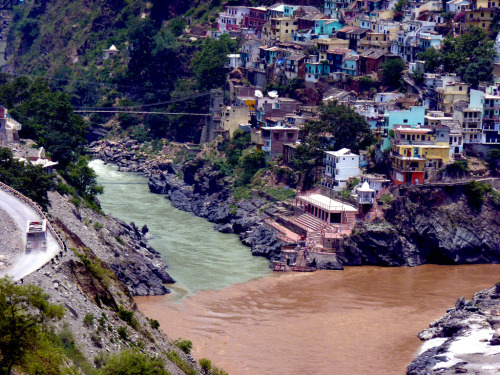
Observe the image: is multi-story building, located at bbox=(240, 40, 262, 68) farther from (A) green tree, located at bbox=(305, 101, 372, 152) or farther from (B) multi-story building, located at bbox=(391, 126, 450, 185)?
(B) multi-story building, located at bbox=(391, 126, 450, 185)

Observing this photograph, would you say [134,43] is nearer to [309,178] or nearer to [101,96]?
[101,96]

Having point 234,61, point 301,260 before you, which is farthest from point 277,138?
point 234,61

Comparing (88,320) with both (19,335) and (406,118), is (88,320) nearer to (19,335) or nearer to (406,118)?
(19,335)

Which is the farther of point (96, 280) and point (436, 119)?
point (436, 119)

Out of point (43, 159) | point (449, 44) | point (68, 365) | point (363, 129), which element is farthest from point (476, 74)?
point (68, 365)

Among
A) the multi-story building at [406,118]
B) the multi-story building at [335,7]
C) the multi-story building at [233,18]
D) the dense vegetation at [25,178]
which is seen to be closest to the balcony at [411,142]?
the multi-story building at [406,118]

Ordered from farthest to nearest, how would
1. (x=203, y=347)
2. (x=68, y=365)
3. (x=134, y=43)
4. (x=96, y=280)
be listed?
(x=134, y=43), (x=203, y=347), (x=96, y=280), (x=68, y=365)

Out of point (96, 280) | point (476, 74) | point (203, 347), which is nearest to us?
point (96, 280)
